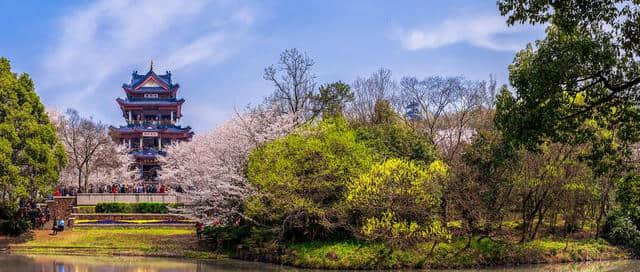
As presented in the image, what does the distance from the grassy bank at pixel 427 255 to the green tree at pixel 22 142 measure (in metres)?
15.1

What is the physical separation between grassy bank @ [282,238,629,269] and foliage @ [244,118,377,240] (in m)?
1.09

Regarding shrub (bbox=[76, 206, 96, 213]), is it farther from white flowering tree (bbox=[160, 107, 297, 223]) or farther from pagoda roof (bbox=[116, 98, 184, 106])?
pagoda roof (bbox=[116, 98, 184, 106])

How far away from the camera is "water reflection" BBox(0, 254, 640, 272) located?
2755 centimetres

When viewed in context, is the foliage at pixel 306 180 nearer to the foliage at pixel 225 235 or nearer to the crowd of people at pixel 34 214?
the foliage at pixel 225 235

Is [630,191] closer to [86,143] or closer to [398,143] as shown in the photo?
[398,143]

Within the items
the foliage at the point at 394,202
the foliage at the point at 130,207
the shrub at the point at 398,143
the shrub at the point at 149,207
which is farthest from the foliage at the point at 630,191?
the shrub at the point at 149,207

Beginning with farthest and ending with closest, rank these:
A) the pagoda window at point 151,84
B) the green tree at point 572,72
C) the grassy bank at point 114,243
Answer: the pagoda window at point 151,84, the grassy bank at point 114,243, the green tree at point 572,72

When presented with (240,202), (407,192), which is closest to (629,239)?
(407,192)

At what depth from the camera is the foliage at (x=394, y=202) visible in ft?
93.4

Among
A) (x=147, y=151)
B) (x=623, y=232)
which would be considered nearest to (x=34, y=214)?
(x=147, y=151)

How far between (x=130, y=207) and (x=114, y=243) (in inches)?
333

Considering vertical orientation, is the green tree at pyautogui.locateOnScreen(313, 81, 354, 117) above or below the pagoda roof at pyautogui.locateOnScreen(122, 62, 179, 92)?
below

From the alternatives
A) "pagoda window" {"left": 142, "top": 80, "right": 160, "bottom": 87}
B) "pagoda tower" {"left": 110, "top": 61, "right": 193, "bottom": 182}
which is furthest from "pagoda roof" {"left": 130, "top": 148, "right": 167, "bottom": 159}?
"pagoda window" {"left": 142, "top": 80, "right": 160, "bottom": 87}

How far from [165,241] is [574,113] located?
2745cm
